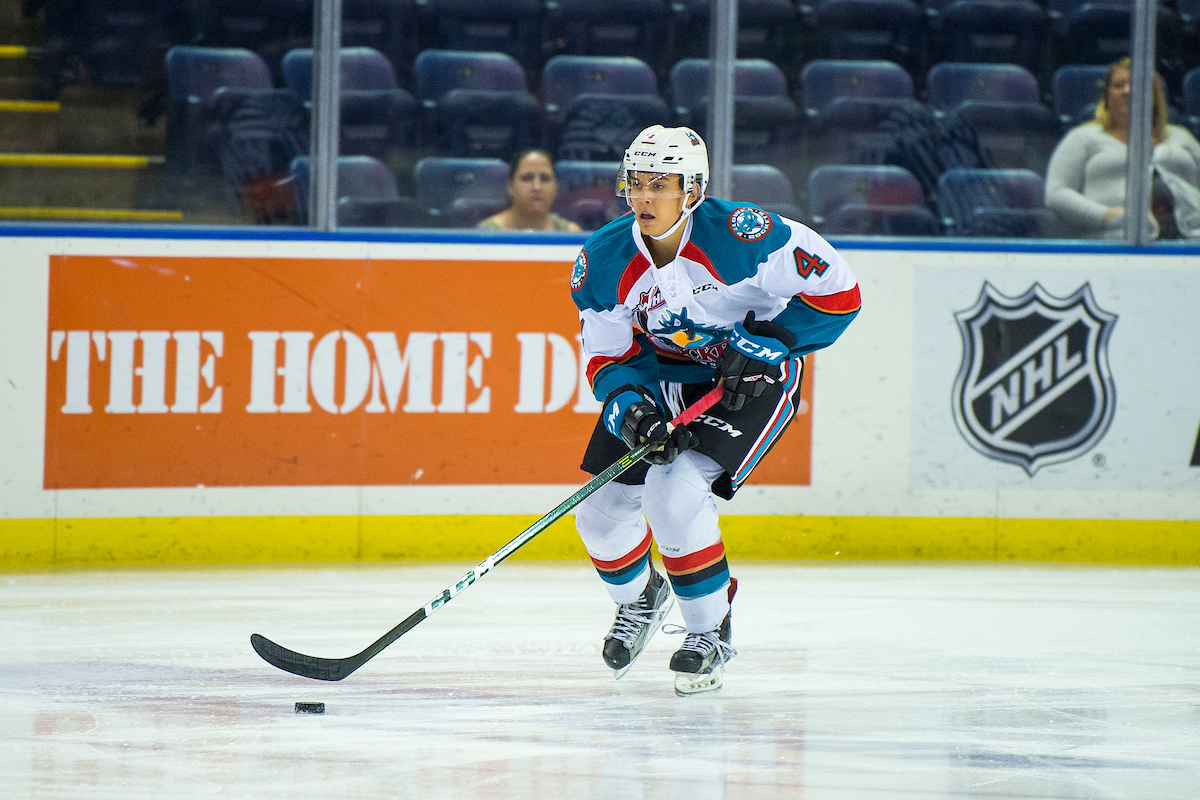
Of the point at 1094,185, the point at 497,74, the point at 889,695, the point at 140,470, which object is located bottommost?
the point at 889,695

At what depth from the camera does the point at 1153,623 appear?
3906 millimetres

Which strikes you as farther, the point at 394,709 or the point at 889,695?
the point at 889,695

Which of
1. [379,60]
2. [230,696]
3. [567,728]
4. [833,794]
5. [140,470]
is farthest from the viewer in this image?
[379,60]

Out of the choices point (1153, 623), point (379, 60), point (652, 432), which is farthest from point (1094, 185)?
point (652, 432)

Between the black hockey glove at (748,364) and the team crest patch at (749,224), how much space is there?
0.19 m

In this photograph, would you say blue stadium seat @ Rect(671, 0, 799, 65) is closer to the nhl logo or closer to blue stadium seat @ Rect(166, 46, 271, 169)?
the nhl logo

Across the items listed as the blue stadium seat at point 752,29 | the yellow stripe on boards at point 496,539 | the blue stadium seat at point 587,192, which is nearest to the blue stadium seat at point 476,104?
the blue stadium seat at point 587,192

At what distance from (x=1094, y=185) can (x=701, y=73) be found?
1.33m

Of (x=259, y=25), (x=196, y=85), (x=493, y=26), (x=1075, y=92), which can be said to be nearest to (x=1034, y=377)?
(x=1075, y=92)

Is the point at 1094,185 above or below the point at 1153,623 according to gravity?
above

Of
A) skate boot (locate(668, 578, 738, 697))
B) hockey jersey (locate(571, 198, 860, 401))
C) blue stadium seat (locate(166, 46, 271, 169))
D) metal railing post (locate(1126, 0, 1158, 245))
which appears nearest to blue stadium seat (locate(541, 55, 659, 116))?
blue stadium seat (locate(166, 46, 271, 169))

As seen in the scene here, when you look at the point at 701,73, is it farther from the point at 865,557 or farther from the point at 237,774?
the point at 237,774

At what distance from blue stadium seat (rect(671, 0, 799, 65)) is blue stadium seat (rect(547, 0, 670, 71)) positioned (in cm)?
5

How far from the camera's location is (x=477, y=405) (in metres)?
4.66
